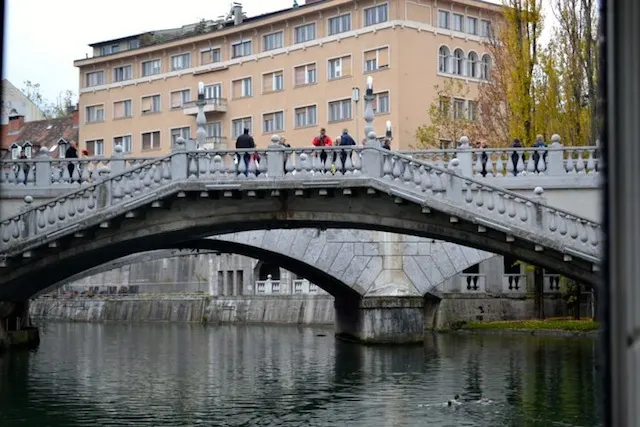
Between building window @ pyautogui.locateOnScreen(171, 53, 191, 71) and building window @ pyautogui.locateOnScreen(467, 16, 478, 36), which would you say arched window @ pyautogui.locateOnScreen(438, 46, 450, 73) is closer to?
building window @ pyautogui.locateOnScreen(467, 16, 478, 36)

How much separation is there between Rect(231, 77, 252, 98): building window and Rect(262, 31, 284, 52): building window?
210 cm

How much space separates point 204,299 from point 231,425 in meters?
43.7

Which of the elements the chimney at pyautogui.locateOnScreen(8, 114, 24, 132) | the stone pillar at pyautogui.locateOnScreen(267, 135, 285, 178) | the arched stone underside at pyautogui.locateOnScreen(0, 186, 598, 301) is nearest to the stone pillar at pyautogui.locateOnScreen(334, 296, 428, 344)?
the arched stone underside at pyautogui.locateOnScreen(0, 186, 598, 301)

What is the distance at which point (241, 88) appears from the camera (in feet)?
221

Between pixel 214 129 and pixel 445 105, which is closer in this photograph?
pixel 445 105

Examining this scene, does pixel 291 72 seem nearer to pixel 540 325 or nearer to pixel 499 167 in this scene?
pixel 540 325

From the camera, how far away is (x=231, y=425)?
21.7 meters

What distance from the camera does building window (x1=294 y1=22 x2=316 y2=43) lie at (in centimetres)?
6356

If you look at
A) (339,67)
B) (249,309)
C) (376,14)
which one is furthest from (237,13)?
(249,309)

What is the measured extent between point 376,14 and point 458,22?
→ 494cm

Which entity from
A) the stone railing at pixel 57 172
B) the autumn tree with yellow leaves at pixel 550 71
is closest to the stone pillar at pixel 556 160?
the stone railing at pixel 57 172

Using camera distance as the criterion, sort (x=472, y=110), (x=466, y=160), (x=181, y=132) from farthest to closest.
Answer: (x=181, y=132) < (x=472, y=110) < (x=466, y=160)

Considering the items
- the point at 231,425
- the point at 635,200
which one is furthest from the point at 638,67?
the point at 231,425

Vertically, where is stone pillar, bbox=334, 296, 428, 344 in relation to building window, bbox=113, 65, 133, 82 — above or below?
below
